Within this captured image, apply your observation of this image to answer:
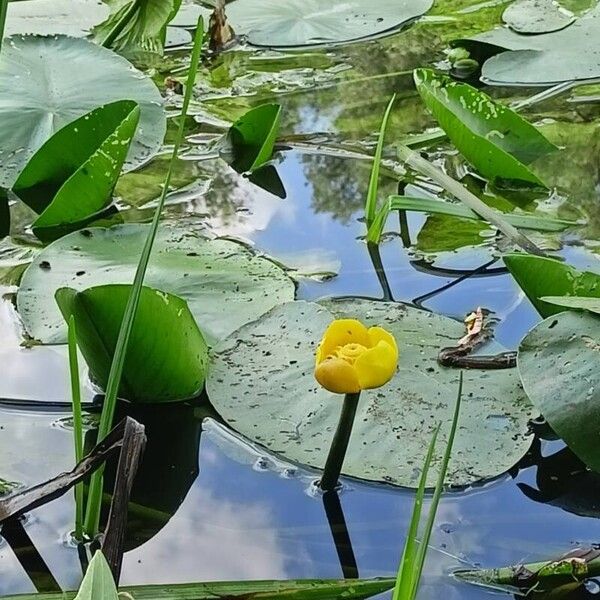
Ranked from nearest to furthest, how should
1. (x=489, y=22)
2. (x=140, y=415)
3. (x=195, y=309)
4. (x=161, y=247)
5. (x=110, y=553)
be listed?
(x=110, y=553)
(x=140, y=415)
(x=195, y=309)
(x=161, y=247)
(x=489, y=22)

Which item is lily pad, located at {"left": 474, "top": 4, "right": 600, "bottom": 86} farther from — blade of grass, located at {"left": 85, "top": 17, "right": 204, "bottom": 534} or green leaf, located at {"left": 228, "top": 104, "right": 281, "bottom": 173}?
blade of grass, located at {"left": 85, "top": 17, "right": 204, "bottom": 534}

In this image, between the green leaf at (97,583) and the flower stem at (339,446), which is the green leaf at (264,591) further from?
the green leaf at (97,583)

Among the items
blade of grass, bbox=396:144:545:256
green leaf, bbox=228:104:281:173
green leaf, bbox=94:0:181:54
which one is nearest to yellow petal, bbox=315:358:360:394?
blade of grass, bbox=396:144:545:256

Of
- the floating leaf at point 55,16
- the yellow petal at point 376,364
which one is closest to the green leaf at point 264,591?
the yellow petal at point 376,364

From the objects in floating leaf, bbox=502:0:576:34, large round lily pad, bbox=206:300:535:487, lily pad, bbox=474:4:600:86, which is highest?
floating leaf, bbox=502:0:576:34

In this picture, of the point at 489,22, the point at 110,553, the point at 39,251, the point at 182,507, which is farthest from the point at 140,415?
the point at 489,22

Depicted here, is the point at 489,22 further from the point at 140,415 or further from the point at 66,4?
the point at 140,415

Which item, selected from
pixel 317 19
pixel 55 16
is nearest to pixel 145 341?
pixel 317 19
